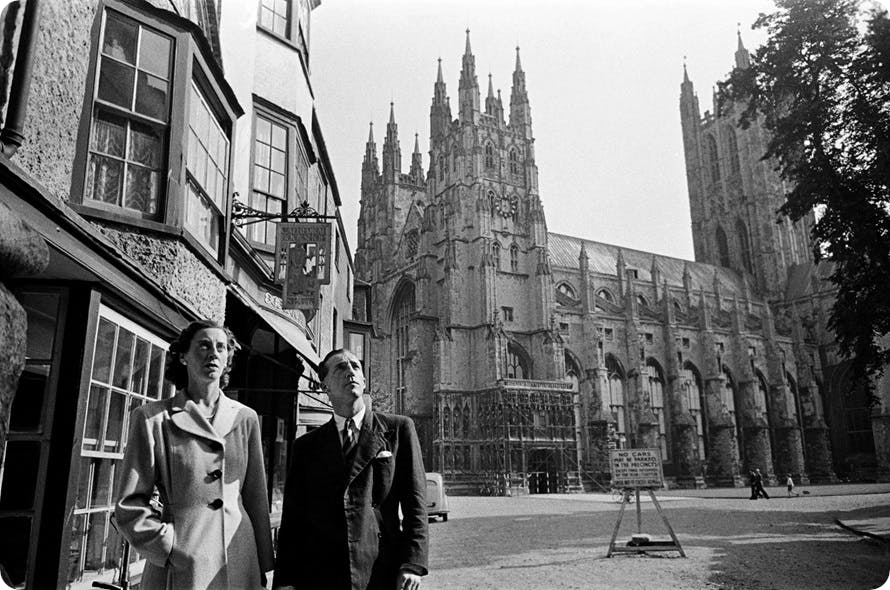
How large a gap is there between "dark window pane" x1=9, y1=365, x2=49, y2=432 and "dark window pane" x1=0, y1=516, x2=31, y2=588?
0.55 metres

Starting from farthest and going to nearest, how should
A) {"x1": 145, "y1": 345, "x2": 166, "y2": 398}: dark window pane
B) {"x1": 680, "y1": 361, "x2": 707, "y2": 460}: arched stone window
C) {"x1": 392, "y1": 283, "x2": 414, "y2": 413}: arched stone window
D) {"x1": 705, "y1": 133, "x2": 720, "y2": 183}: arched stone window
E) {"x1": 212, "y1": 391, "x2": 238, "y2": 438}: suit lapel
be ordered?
{"x1": 705, "y1": 133, "x2": 720, "y2": 183}: arched stone window, {"x1": 680, "y1": 361, "x2": 707, "y2": 460}: arched stone window, {"x1": 392, "y1": 283, "x2": 414, "y2": 413}: arched stone window, {"x1": 145, "y1": 345, "x2": 166, "y2": 398}: dark window pane, {"x1": 212, "y1": 391, "x2": 238, "y2": 438}: suit lapel

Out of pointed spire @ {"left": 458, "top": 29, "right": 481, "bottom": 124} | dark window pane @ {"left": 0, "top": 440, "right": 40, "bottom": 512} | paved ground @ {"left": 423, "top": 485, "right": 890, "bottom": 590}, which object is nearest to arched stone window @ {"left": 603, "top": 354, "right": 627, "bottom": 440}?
pointed spire @ {"left": 458, "top": 29, "right": 481, "bottom": 124}

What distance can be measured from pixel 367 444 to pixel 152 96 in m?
4.05

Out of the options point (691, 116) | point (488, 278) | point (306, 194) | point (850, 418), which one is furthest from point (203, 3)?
point (691, 116)

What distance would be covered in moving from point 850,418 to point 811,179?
51667 mm

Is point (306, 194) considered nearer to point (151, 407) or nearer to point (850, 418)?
point (151, 407)

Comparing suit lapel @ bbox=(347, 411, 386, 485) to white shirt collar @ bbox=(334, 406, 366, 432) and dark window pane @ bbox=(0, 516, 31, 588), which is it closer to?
white shirt collar @ bbox=(334, 406, 366, 432)

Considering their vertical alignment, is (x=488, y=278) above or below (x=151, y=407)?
above

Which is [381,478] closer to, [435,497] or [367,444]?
[367,444]

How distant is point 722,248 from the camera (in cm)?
6856

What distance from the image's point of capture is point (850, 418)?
56281mm

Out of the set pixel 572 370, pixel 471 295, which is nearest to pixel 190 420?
pixel 471 295

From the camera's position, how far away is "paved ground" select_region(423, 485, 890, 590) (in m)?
8.75

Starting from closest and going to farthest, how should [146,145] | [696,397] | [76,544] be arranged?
[76,544] → [146,145] → [696,397]
